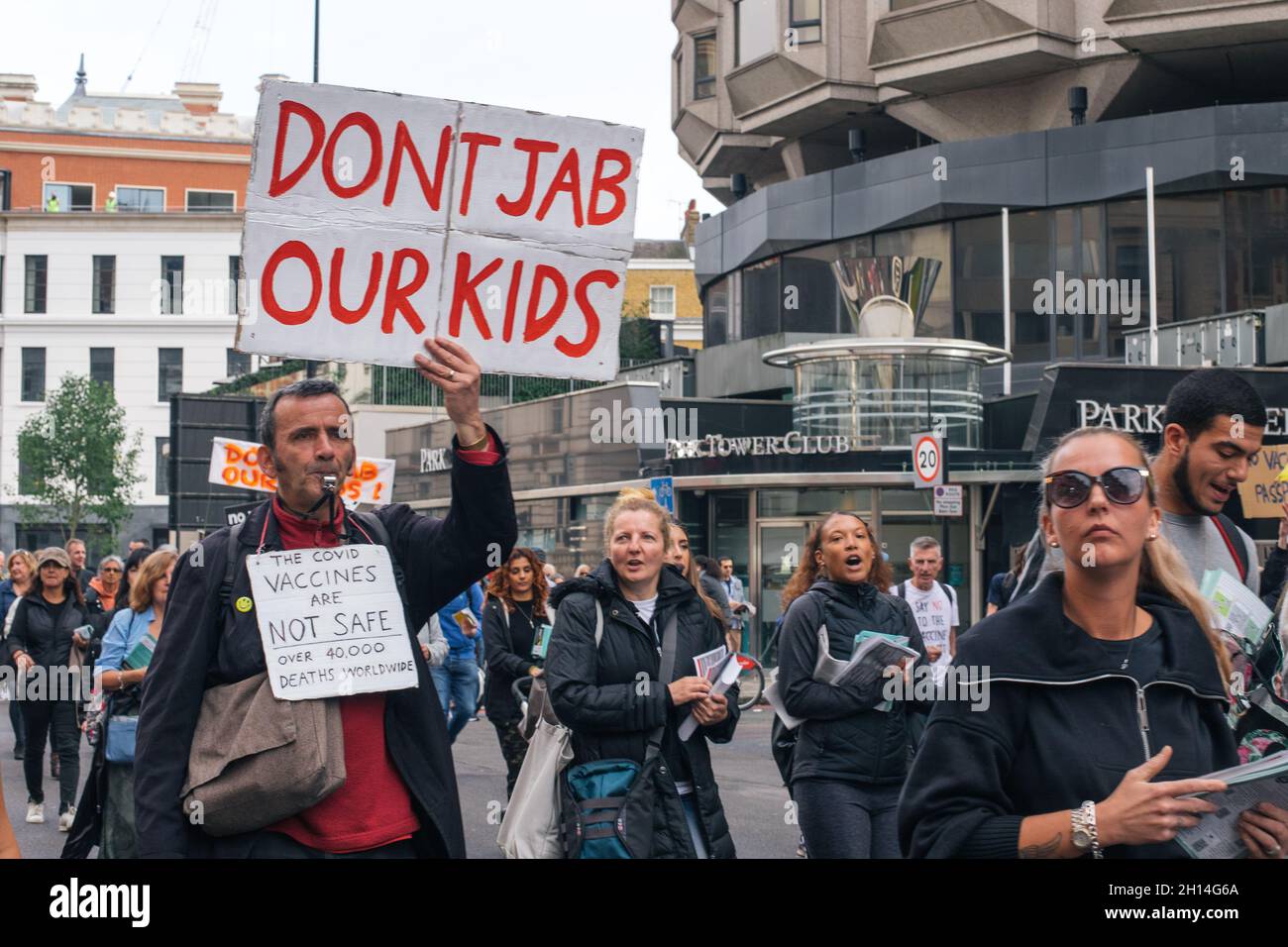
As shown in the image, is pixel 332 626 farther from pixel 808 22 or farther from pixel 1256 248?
pixel 808 22

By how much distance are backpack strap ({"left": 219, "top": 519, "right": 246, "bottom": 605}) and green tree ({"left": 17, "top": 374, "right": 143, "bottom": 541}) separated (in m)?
48.3

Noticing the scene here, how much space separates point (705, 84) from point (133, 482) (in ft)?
81.8

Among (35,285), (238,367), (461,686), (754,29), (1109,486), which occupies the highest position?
(754,29)

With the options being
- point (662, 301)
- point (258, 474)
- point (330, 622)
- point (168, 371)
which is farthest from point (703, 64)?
point (330, 622)

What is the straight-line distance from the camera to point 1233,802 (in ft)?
9.36

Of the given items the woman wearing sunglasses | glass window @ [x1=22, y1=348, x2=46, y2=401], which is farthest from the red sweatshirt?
glass window @ [x1=22, y1=348, x2=46, y2=401]

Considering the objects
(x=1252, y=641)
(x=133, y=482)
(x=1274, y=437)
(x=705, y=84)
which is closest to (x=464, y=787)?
(x=1252, y=641)

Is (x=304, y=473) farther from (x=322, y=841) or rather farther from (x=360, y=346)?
(x=322, y=841)

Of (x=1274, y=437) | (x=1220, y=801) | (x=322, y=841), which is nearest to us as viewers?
(x=1220, y=801)

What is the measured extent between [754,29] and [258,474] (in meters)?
21.5
